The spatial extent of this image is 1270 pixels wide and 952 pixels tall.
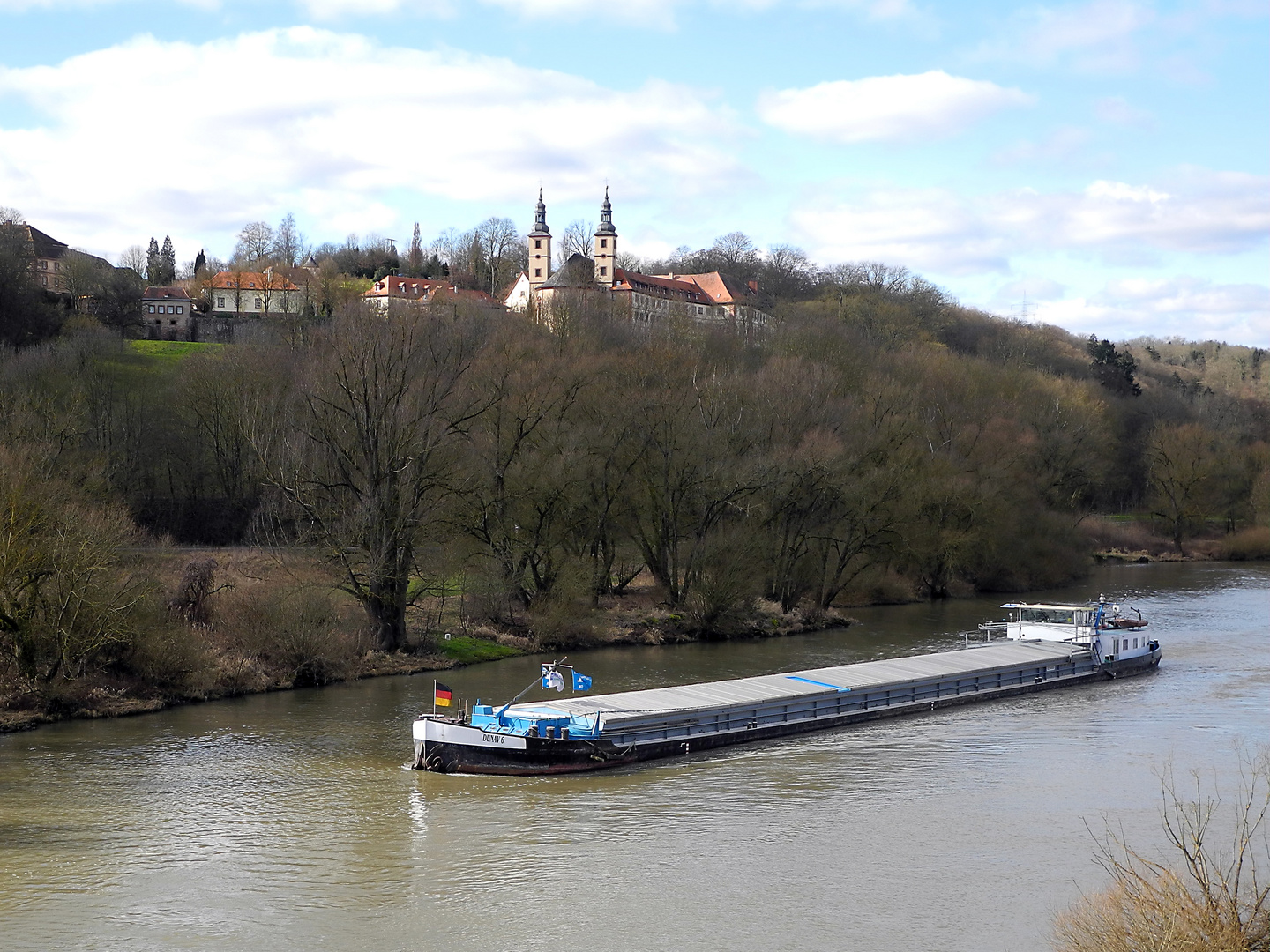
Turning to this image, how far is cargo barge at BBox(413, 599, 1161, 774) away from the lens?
2712 cm

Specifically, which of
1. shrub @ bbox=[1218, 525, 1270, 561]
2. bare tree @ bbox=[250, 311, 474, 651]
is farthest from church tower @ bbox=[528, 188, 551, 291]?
bare tree @ bbox=[250, 311, 474, 651]

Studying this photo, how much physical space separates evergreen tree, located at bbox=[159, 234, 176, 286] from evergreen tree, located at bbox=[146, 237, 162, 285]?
295mm

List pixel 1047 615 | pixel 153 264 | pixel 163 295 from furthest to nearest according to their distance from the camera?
pixel 153 264 → pixel 163 295 → pixel 1047 615

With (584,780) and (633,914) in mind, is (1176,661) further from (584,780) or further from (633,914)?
(633,914)

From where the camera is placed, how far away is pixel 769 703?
3212cm

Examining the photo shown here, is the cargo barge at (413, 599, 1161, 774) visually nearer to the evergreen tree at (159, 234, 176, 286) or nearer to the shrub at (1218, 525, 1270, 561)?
the shrub at (1218, 525, 1270, 561)

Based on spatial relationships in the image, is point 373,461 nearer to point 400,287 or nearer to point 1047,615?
point 1047,615

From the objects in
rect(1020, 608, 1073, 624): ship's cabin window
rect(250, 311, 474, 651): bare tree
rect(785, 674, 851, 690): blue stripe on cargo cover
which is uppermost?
rect(250, 311, 474, 651): bare tree

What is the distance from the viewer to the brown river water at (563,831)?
18453 millimetres

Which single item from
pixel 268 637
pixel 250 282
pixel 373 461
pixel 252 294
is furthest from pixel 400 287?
pixel 268 637

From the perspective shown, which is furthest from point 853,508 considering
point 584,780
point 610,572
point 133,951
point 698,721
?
point 133,951

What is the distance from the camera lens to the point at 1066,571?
67125mm

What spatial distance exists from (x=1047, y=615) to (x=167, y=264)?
411 ft

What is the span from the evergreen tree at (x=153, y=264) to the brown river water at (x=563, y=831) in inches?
4246
